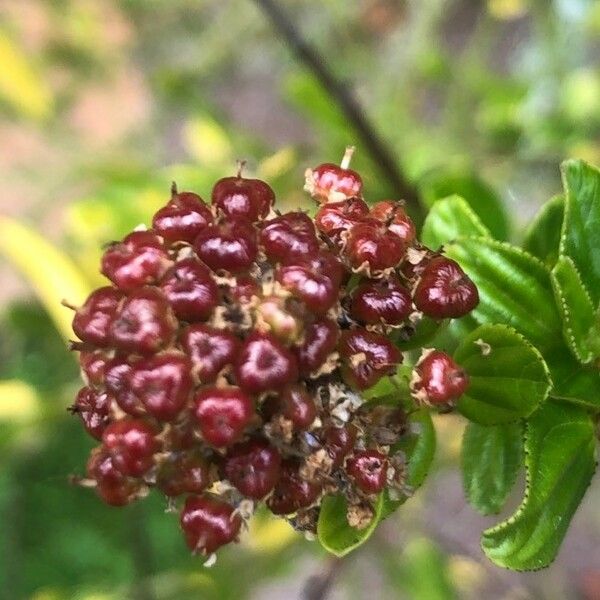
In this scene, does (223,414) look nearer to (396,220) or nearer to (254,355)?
(254,355)

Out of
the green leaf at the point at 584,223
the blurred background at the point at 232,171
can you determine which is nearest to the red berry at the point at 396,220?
the green leaf at the point at 584,223

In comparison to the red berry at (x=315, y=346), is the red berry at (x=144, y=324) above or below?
above

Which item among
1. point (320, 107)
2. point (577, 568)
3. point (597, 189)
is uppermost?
point (320, 107)

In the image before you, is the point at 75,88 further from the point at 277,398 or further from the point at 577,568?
the point at 277,398

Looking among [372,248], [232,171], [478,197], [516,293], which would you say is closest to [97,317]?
[372,248]

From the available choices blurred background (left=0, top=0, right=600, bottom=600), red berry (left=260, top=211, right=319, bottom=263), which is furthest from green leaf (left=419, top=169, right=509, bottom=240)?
red berry (left=260, top=211, right=319, bottom=263)

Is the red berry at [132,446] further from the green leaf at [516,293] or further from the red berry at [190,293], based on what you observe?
the green leaf at [516,293]

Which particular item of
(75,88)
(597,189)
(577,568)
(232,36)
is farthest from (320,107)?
(577,568)
